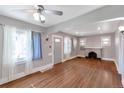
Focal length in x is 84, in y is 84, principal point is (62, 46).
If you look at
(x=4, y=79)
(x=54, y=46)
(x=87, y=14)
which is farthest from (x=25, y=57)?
(x=87, y=14)

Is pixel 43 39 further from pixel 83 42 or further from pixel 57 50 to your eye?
pixel 83 42

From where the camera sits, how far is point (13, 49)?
3246 millimetres

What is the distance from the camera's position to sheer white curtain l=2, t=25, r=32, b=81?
119 inches

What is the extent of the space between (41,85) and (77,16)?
2705mm

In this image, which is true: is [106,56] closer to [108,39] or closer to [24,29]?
[108,39]

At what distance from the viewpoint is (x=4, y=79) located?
2980mm

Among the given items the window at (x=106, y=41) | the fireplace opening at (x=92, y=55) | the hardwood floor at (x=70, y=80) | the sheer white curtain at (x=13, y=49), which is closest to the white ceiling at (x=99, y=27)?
the window at (x=106, y=41)

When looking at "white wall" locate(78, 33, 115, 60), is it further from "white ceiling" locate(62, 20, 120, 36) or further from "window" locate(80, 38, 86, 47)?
"white ceiling" locate(62, 20, 120, 36)

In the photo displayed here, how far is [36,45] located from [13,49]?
3.73 ft

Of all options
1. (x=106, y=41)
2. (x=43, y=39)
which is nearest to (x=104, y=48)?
(x=106, y=41)

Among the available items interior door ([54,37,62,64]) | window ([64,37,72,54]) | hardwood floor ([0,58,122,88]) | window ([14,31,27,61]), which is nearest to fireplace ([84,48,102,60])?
window ([64,37,72,54])

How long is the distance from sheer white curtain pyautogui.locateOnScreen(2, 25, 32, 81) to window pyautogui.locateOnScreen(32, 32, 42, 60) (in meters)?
0.22

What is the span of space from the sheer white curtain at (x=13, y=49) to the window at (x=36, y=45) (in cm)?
22

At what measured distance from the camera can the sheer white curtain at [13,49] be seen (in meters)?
3.02
